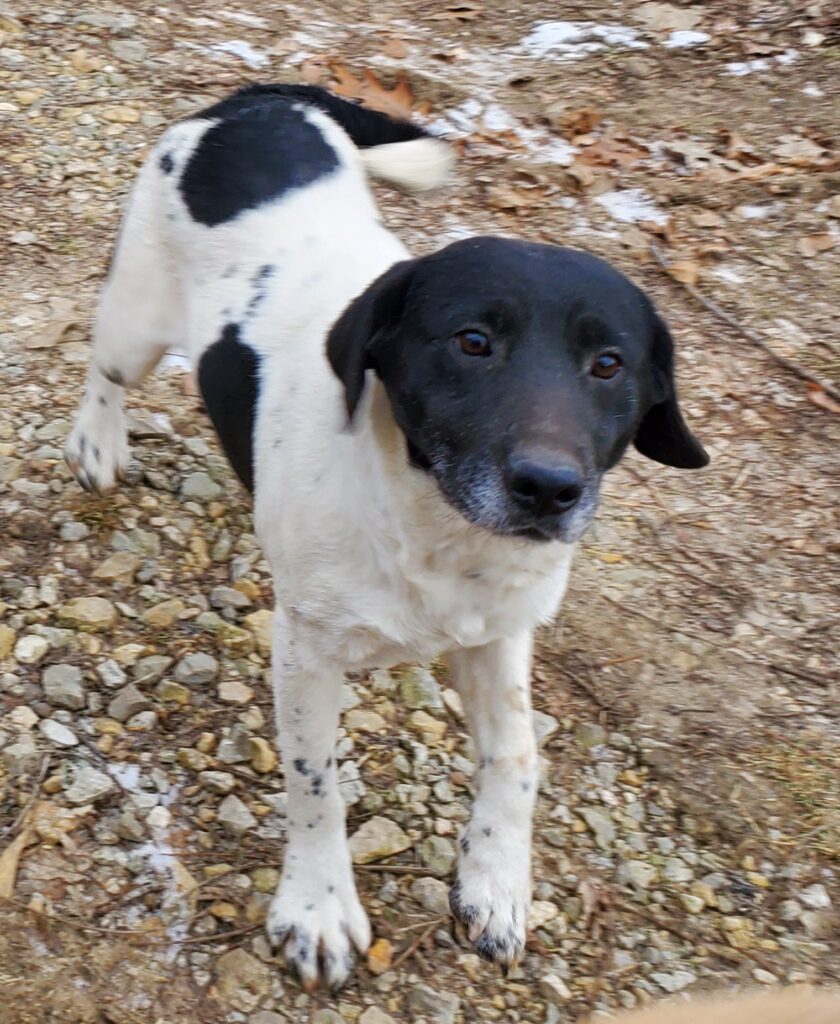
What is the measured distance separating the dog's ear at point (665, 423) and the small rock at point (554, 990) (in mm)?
1357

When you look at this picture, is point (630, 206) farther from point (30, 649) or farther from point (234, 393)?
Answer: point (30, 649)

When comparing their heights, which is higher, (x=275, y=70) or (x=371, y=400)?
(x=371, y=400)

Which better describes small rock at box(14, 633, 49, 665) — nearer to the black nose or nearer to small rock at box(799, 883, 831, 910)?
the black nose

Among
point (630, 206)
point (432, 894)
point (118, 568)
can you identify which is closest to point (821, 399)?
point (630, 206)

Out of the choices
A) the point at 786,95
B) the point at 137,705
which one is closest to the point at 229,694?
the point at 137,705

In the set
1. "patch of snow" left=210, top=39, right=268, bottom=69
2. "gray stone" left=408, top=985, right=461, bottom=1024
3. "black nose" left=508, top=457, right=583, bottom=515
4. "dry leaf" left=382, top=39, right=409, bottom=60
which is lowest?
"gray stone" left=408, top=985, right=461, bottom=1024

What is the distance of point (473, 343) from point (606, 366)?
30 cm

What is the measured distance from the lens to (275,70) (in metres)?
6.52

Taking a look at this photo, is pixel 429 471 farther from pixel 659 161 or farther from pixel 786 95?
pixel 786 95

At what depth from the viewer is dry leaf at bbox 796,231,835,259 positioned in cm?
573

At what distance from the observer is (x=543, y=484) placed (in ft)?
7.41

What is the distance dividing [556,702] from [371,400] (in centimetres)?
149

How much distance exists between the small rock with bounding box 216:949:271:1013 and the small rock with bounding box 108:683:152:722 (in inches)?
30.5

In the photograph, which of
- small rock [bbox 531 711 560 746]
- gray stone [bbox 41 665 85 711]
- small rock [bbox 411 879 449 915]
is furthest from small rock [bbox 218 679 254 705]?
small rock [bbox 531 711 560 746]
